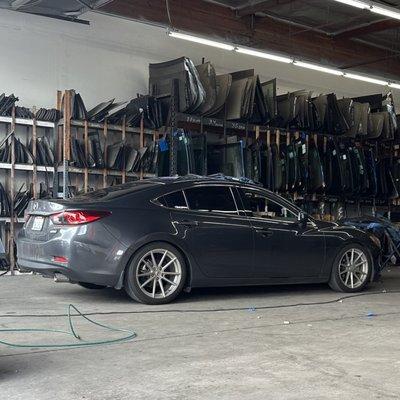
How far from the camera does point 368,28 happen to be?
14.8 metres

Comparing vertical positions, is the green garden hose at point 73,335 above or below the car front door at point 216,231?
below

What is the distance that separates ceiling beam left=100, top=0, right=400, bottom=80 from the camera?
12.5 metres

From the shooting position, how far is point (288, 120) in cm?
1307

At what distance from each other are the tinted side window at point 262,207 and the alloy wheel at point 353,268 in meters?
0.94

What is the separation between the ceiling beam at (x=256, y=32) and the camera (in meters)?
12.5

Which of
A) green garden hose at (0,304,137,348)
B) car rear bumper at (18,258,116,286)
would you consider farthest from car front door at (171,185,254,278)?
green garden hose at (0,304,137,348)

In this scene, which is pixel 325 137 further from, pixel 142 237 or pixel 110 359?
pixel 110 359

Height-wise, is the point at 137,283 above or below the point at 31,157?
below

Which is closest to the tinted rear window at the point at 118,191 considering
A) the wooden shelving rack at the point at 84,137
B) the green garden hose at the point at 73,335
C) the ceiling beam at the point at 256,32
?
the green garden hose at the point at 73,335

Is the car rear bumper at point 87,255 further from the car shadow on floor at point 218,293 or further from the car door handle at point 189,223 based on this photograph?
the car door handle at point 189,223

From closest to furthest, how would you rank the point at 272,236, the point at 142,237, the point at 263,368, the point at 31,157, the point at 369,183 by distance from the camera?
the point at 263,368 → the point at 142,237 → the point at 272,236 → the point at 31,157 → the point at 369,183

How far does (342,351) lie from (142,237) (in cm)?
262

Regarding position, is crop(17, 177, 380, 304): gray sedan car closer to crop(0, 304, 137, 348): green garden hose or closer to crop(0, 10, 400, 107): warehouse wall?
crop(0, 304, 137, 348): green garden hose

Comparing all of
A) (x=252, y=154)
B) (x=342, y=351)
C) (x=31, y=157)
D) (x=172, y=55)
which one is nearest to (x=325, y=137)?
(x=252, y=154)
